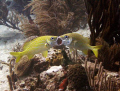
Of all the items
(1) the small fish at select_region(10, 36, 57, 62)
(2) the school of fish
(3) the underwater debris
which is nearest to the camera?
(3) the underwater debris

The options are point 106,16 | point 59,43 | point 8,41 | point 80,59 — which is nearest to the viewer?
point 59,43

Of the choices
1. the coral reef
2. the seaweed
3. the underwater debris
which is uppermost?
the seaweed

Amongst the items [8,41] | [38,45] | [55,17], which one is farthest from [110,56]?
[8,41]

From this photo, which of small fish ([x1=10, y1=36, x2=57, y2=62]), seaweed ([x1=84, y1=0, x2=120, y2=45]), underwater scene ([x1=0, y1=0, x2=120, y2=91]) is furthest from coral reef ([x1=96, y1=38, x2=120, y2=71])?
small fish ([x1=10, y1=36, x2=57, y2=62])

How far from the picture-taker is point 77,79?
250 centimetres

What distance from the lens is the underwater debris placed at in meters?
2.47

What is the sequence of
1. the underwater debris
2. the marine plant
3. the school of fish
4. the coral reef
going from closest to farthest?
the underwater debris, the school of fish, the coral reef, the marine plant

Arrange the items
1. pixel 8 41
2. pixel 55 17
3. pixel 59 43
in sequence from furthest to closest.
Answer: pixel 8 41, pixel 55 17, pixel 59 43

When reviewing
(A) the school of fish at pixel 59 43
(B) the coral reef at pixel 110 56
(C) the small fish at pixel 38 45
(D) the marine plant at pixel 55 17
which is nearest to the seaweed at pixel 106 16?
(B) the coral reef at pixel 110 56

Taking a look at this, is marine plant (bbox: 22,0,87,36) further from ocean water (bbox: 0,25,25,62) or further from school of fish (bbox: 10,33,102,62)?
school of fish (bbox: 10,33,102,62)

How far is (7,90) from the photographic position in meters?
4.02

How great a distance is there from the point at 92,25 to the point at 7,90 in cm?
385

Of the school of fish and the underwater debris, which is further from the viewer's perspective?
the school of fish

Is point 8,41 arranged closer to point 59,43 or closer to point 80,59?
point 80,59
